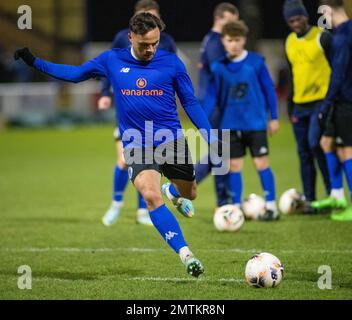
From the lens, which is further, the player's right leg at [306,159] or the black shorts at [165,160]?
the player's right leg at [306,159]

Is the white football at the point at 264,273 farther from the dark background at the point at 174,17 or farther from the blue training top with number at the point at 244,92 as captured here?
the dark background at the point at 174,17

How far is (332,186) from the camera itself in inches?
418

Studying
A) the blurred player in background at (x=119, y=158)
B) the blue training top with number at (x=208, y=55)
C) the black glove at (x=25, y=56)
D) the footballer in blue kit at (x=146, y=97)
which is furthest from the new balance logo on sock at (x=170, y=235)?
the blue training top with number at (x=208, y=55)

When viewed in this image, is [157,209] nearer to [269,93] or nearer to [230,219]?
[230,219]

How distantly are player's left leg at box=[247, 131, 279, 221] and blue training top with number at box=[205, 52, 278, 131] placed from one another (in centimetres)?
11

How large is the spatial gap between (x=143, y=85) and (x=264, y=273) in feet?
6.08

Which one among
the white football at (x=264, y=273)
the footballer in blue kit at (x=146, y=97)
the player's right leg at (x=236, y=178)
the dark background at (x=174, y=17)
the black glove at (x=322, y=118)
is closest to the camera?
the white football at (x=264, y=273)

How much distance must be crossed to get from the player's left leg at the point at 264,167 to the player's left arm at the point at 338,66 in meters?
1.07

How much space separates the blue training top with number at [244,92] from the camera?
33.3 ft

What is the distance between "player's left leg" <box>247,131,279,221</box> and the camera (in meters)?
10.2

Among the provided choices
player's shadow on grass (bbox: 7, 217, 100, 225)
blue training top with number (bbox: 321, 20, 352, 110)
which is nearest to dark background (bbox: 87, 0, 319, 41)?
player's shadow on grass (bbox: 7, 217, 100, 225)

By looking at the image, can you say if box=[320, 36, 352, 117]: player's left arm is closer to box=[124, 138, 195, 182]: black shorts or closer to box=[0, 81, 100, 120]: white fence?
box=[124, 138, 195, 182]: black shorts

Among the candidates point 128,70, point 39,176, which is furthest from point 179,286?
point 39,176

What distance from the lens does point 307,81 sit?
10.4 metres
